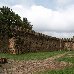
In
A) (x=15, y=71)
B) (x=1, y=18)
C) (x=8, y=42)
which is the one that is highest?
(x=1, y=18)

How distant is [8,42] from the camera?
31.4 metres

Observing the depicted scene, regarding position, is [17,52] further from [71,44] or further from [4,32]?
[71,44]

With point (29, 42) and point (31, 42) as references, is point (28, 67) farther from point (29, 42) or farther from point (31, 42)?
point (31, 42)

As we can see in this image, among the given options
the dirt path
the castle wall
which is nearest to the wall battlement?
the castle wall

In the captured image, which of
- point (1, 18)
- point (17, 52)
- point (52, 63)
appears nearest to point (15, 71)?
point (52, 63)

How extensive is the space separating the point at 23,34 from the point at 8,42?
6.97 feet

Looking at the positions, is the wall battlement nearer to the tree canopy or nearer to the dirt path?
the tree canopy

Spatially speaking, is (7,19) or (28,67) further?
(7,19)

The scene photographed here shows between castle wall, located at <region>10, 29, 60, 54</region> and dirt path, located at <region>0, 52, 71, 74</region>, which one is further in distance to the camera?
castle wall, located at <region>10, 29, 60, 54</region>

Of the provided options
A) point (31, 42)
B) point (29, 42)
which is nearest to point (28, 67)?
point (29, 42)

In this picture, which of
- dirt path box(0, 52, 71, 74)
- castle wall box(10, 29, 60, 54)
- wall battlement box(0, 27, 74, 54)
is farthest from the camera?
castle wall box(10, 29, 60, 54)

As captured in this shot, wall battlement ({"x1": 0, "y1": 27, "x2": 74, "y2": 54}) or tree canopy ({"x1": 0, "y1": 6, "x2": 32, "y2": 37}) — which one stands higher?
tree canopy ({"x1": 0, "y1": 6, "x2": 32, "y2": 37})

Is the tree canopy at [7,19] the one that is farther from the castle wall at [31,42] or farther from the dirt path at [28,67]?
the dirt path at [28,67]

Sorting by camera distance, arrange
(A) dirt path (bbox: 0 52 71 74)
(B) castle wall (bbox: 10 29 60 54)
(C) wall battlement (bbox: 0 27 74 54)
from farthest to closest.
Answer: (B) castle wall (bbox: 10 29 60 54) → (C) wall battlement (bbox: 0 27 74 54) → (A) dirt path (bbox: 0 52 71 74)
